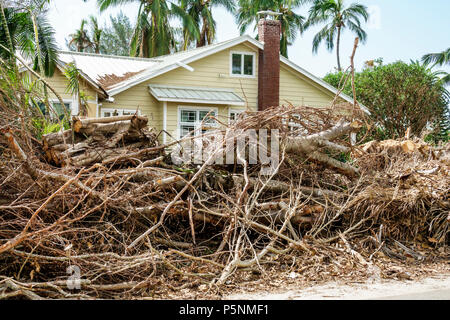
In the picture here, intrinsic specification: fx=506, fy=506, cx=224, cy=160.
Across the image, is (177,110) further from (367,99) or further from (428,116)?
(428,116)

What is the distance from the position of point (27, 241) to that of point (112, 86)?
13015 millimetres

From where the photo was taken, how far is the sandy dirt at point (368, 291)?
4980mm

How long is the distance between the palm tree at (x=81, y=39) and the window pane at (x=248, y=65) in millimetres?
26893

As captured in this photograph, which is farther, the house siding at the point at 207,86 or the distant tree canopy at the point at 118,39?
the distant tree canopy at the point at 118,39

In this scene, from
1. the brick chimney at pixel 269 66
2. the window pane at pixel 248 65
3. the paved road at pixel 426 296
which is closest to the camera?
the paved road at pixel 426 296

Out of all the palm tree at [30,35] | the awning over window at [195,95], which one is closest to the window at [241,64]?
the awning over window at [195,95]

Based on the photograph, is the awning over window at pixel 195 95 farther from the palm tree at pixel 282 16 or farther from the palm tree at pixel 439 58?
the palm tree at pixel 439 58

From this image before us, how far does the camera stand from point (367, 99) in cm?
1994

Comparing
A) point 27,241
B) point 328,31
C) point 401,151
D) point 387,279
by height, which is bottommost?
point 387,279

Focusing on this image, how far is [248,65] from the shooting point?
20125mm

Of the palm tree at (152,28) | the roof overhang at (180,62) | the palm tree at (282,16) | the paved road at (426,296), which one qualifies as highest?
the palm tree at (282,16)

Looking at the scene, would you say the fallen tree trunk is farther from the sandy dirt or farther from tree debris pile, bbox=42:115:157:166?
the sandy dirt

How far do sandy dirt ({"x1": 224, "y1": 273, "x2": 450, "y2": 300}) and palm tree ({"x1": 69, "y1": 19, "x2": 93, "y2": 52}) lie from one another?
135 feet

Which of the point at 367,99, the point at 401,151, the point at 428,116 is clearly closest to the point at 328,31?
the point at 367,99
